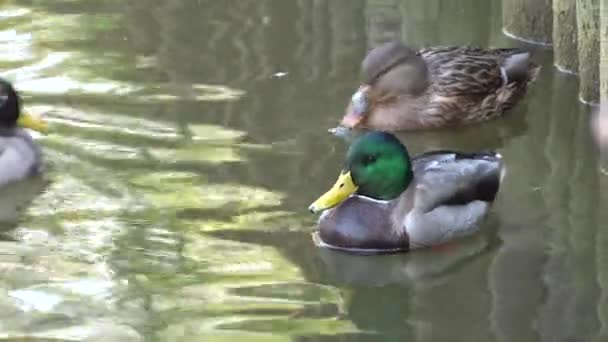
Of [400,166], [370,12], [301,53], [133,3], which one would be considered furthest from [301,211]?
[133,3]

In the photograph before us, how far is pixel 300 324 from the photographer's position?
5.65 m

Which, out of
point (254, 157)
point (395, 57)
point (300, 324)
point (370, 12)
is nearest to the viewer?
point (300, 324)

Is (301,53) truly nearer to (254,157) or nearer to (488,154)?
(254,157)

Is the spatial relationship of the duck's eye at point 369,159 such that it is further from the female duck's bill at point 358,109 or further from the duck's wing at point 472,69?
the duck's wing at point 472,69

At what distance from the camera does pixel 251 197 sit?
22.9 feet

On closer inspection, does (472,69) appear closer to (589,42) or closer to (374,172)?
(589,42)

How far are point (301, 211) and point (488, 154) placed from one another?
0.95m

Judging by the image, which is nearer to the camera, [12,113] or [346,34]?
[12,113]

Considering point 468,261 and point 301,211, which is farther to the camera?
point 301,211

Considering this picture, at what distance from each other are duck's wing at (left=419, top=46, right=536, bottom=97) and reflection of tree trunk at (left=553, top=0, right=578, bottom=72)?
0.36 metres

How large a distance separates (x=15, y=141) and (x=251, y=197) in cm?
143

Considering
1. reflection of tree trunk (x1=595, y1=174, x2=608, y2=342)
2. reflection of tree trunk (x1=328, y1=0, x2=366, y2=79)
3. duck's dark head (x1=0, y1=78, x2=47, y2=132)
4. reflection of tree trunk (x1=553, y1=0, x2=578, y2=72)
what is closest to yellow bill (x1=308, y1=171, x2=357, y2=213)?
reflection of tree trunk (x1=595, y1=174, x2=608, y2=342)

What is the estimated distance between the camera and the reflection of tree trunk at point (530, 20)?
9594mm

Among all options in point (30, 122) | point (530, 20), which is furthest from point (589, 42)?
point (30, 122)
